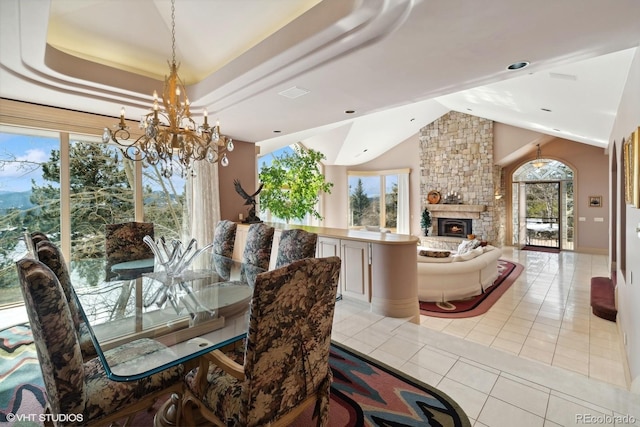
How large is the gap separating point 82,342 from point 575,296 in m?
6.52

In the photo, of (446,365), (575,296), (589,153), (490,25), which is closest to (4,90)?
(490,25)

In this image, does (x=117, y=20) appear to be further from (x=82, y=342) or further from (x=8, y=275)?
(x=8, y=275)

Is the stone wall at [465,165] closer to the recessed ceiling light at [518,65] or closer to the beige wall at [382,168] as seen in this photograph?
the beige wall at [382,168]

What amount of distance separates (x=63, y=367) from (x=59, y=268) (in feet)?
3.89

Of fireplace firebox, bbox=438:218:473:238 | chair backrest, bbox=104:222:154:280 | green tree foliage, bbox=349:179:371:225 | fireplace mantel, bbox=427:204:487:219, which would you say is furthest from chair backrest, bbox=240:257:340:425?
green tree foliage, bbox=349:179:371:225

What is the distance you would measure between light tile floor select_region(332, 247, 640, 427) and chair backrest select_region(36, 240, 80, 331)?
2.06m

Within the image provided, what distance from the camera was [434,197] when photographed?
9.98 meters

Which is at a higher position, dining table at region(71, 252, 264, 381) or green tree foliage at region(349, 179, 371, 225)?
green tree foliage at region(349, 179, 371, 225)

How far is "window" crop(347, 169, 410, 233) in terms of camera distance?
1079cm

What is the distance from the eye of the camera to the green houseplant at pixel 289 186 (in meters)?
7.04

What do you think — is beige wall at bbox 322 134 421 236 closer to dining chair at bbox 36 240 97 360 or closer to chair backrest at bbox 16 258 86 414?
dining chair at bbox 36 240 97 360

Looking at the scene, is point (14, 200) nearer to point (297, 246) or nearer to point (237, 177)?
point (237, 177)

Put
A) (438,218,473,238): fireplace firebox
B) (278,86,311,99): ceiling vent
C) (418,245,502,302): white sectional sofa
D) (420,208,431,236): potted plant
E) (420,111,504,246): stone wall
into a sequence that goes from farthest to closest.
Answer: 1. (420,208,431,236): potted plant
2. (438,218,473,238): fireplace firebox
3. (420,111,504,246): stone wall
4. (418,245,502,302): white sectional sofa
5. (278,86,311,99): ceiling vent

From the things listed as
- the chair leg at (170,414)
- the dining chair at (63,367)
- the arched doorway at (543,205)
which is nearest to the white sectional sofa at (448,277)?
the chair leg at (170,414)
